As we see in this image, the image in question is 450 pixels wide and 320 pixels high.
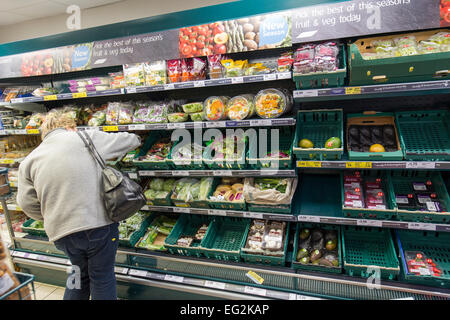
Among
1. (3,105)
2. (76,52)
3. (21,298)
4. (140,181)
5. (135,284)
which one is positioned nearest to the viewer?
(21,298)

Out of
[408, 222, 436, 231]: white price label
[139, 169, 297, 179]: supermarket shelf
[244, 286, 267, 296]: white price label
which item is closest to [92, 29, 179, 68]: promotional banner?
[139, 169, 297, 179]: supermarket shelf

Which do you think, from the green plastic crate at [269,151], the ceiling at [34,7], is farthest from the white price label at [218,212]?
the ceiling at [34,7]

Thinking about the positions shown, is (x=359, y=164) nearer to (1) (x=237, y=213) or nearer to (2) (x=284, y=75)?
(2) (x=284, y=75)

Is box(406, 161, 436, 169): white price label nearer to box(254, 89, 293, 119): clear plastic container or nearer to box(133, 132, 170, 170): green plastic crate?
box(254, 89, 293, 119): clear plastic container

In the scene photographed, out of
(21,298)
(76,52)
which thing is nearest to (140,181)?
(76,52)

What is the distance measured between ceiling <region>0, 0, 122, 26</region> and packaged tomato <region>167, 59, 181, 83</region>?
1.81 metres

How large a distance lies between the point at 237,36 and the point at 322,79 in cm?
83

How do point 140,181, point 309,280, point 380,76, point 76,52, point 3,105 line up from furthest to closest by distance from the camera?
point 3,105, point 140,181, point 76,52, point 309,280, point 380,76

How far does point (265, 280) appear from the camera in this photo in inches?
96.2

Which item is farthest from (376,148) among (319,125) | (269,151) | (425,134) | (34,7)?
(34,7)

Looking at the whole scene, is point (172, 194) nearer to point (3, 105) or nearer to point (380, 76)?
point (380, 76)

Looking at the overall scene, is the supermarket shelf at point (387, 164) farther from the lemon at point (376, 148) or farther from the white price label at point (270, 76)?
the white price label at point (270, 76)

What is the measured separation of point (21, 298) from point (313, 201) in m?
2.24

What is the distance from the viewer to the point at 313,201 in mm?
2609
